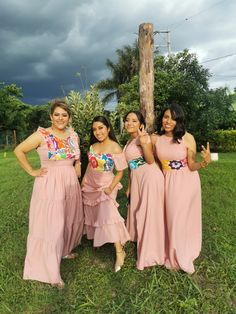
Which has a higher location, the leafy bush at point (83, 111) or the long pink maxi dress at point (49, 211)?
the leafy bush at point (83, 111)

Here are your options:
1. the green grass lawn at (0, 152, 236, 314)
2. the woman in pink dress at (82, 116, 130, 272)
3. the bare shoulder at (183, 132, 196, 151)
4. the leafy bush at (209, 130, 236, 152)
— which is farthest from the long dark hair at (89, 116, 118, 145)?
the leafy bush at (209, 130, 236, 152)

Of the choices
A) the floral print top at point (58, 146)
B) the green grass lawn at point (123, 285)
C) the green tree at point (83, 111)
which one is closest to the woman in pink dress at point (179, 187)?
the green grass lawn at point (123, 285)

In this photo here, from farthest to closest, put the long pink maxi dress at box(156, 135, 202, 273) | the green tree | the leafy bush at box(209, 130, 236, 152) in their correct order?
the leafy bush at box(209, 130, 236, 152) → the green tree → the long pink maxi dress at box(156, 135, 202, 273)

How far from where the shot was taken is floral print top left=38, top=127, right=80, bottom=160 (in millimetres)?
3924

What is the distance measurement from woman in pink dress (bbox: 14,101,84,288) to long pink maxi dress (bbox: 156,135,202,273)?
105 centimetres

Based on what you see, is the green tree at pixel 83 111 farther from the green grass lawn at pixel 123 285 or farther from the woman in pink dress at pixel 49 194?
the green grass lawn at pixel 123 285

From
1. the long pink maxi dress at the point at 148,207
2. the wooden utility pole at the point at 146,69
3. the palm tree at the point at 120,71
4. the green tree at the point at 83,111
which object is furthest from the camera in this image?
the palm tree at the point at 120,71

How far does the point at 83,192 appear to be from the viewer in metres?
4.41

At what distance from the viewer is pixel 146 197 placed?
4.11 meters

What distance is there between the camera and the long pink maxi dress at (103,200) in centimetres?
413

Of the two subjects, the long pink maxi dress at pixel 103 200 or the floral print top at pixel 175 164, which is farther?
the long pink maxi dress at pixel 103 200

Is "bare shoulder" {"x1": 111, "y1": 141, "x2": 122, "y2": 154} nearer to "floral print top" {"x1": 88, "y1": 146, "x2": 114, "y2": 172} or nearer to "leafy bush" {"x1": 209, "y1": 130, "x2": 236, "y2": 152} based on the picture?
"floral print top" {"x1": 88, "y1": 146, "x2": 114, "y2": 172}

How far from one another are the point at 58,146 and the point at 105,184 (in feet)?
2.33

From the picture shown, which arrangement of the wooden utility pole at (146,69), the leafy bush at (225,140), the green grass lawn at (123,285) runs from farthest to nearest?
the leafy bush at (225,140) < the wooden utility pole at (146,69) < the green grass lawn at (123,285)
